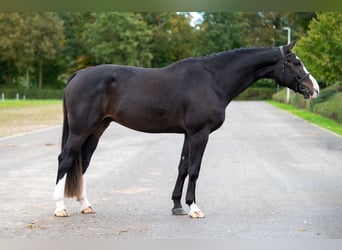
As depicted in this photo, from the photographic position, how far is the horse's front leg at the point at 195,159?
24.5 ft

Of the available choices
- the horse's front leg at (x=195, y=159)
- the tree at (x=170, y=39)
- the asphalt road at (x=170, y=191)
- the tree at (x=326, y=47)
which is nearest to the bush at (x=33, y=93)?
the tree at (x=170, y=39)

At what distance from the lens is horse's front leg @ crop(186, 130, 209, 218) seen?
7457 mm

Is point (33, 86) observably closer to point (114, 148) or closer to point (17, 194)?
point (114, 148)

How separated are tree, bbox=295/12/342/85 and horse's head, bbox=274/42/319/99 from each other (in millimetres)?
16445

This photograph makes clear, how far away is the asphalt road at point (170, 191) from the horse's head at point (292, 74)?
4.82 ft

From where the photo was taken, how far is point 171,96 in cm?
752

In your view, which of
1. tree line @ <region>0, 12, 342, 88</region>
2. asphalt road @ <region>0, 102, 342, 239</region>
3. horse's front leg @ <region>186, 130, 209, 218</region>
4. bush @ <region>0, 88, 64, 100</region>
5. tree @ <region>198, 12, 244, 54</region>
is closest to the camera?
asphalt road @ <region>0, 102, 342, 239</region>

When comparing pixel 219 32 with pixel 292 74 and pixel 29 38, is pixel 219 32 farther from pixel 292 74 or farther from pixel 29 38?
pixel 292 74

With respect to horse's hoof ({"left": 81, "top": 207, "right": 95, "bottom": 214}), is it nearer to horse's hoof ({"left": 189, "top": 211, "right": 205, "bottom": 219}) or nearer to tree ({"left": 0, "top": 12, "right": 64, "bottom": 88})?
horse's hoof ({"left": 189, "top": 211, "right": 205, "bottom": 219})

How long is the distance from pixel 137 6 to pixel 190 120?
7.11 feet

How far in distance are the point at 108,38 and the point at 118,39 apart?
135 cm

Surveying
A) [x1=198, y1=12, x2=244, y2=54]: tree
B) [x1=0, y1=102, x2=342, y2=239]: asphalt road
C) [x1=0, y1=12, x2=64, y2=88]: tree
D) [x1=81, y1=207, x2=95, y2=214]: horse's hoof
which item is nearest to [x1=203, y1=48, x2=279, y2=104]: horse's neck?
[x1=0, y1=102, x2=342, y2=239]: asphalt road

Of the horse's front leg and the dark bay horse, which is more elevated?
the dark bay horse

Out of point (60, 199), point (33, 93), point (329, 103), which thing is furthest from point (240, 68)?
point (33, 93)
